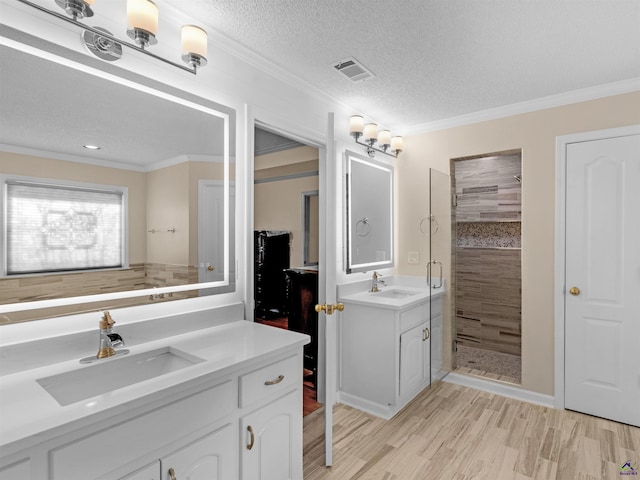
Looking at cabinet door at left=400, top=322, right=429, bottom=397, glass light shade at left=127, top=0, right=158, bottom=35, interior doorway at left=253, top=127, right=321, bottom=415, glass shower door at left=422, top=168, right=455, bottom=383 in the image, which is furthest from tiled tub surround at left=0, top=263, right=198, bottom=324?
glass shower door at left=422, top=168, right=455, bottom=383

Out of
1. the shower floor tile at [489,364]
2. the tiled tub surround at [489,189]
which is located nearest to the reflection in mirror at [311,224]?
the shower floor tile at [489,364]

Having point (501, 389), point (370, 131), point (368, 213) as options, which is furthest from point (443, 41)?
point (501, 389)

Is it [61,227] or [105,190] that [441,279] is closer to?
[105,190]

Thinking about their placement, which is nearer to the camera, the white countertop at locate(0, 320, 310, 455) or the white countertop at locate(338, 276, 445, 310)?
the white countertop at locate(0, 320, 310, 455)

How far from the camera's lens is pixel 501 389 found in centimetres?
302

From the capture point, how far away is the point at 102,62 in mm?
1436

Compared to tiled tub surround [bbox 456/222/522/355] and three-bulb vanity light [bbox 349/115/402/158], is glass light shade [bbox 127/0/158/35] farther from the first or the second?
tiled tub surround [bbox 456/222/522/355]

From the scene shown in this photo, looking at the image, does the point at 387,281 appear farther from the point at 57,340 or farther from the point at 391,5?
the point at 57,340

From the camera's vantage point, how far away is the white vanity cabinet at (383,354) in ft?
8.59

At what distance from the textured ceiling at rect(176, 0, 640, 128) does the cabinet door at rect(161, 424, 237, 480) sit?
1907 mm

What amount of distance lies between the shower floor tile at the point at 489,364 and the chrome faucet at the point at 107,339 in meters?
3.03

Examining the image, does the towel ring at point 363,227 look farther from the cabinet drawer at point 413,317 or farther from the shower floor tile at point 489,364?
the shower floor tile at point 489,364

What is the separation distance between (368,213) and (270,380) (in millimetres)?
2007

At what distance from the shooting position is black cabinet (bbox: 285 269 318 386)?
8.89ft
